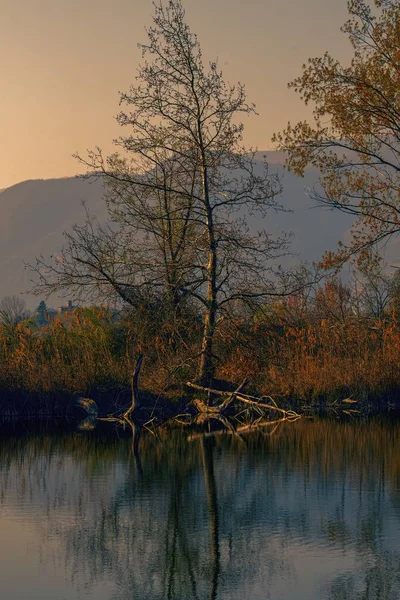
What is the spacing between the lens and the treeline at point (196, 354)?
1067 inches

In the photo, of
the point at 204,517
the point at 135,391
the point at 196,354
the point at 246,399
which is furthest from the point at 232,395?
the point at 204,517

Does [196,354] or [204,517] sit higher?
[196,354]

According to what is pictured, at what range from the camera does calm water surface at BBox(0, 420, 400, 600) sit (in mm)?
10805

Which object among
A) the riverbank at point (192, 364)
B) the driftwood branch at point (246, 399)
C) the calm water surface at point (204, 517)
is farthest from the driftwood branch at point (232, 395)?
the calm water surface at point (204, 517)

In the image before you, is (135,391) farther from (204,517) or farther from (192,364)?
(204,517)

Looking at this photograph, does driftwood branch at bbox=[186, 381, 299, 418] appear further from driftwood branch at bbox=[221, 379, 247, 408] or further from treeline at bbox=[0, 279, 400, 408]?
treeline at bbox=[0, 279, 400, 408]

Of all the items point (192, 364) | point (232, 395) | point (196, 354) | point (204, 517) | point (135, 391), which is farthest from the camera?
point (192, 364)

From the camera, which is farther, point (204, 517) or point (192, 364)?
point (192, 364)

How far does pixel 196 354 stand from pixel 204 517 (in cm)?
1331

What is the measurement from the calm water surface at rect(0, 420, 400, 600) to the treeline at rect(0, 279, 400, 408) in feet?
14.7

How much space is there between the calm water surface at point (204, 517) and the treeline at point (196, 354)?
14.7ft

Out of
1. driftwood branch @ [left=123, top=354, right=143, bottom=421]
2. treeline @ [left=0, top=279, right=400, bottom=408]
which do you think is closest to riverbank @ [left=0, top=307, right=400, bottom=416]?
treeline @ [left=0, top=279, right=400, bottom=408]

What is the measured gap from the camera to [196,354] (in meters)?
27.5

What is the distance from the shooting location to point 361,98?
28.3 metres
